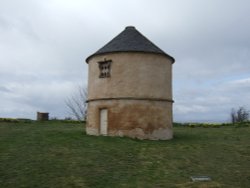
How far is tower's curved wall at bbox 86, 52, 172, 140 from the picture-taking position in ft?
66.9

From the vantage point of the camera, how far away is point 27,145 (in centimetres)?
1677

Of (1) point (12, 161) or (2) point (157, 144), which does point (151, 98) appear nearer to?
(2) point (157, 144)

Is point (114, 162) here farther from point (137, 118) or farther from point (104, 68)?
point (104, 68)

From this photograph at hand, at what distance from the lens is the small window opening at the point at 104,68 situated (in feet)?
70.2

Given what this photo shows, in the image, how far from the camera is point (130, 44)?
70.6 ft

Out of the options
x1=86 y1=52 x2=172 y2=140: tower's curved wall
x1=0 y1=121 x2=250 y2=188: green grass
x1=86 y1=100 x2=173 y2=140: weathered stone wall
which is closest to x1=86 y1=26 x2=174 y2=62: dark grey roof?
x1=86 y1=52 x2=172 y2=140: tower's curved wall

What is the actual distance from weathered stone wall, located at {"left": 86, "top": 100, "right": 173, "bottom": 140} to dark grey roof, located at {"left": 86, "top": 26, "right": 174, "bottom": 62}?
10.0ft

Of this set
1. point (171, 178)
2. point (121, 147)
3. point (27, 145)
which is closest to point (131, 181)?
point (171, 178)

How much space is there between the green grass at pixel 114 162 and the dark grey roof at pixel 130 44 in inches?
213

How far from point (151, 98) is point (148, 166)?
712 centimetres

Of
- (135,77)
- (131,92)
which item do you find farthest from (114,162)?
(135,77)

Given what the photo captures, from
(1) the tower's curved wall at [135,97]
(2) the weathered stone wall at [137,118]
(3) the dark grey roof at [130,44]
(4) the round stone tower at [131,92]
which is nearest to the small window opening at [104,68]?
(4) the round stone tower at [131,92]

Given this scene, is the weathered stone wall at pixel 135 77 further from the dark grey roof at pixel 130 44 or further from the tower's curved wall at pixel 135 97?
the dark grey roof at pixel 130 44

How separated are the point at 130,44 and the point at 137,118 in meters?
4.58
